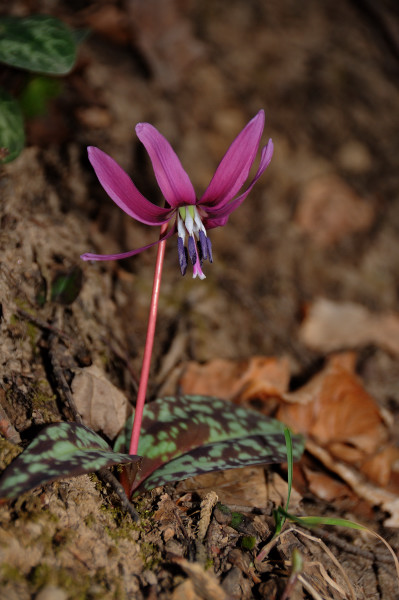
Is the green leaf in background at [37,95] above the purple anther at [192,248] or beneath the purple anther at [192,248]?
beneath

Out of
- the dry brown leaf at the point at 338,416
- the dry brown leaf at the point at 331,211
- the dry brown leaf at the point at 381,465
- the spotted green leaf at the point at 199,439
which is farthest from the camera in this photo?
the dry brown leaf at the point at 331,211

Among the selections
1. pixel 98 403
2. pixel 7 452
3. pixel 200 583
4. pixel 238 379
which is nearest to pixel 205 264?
pixel 238 379

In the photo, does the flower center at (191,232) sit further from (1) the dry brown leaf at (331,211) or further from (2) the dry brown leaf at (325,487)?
(1) the dry brown leaf at (331,211)

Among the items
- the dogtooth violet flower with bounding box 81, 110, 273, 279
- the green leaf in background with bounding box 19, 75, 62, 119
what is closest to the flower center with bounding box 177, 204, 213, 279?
the dogtooth violet flower with bounding box 81, 110, 273, 279

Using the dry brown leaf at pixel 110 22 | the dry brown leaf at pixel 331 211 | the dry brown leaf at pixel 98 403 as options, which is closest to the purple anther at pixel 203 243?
the dry brown leaf at pixel 98 403

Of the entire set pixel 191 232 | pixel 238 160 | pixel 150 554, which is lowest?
pixel 150 554

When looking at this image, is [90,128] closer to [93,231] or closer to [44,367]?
[93,231]

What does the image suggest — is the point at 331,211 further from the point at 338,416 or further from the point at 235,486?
the point at 235,486
